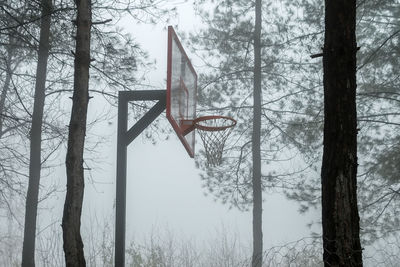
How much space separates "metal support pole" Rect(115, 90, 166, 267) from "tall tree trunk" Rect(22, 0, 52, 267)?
2910 millimetres

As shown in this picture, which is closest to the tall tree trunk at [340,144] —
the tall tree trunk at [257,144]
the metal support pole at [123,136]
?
the metal support pole at [123,136]

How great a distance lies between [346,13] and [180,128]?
2.45 metres

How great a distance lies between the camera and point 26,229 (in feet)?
27.2

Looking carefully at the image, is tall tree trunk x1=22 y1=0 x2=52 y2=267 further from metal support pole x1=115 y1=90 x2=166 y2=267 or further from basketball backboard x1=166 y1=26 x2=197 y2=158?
metal support pole x1=115 y1=90 x2=166 y2=267

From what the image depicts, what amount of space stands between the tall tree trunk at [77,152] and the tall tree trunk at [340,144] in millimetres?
2687

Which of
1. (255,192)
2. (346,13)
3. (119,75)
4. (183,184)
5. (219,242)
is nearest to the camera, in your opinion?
(346,13)

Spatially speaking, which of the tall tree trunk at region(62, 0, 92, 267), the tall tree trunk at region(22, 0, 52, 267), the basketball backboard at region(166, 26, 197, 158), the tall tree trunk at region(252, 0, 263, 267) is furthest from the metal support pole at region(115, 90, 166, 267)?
the tall tree trunk at region(252, 0, 263, 267)

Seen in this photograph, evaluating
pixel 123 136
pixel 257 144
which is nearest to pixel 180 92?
pixel 123 136

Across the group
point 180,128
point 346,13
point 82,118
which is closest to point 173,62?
point 180,128

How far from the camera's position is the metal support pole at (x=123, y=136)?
19.3 ft

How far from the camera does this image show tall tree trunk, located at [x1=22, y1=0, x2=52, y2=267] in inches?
322

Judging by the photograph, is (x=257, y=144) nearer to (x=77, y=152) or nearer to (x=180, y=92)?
(x=180, y=92)

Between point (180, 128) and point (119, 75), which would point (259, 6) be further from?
point (180, 128)

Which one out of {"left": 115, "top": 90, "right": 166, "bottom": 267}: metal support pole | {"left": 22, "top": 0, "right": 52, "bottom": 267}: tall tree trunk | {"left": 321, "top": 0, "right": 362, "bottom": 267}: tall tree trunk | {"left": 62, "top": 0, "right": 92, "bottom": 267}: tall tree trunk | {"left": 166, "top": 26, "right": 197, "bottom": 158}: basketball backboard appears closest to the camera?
{"left": 321, "top": 0, "right": 362, "bottom": 267}: tall tree trunk
